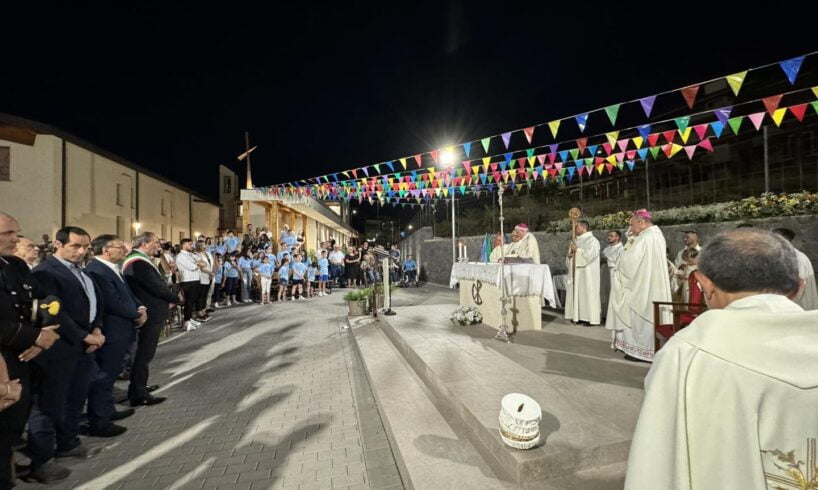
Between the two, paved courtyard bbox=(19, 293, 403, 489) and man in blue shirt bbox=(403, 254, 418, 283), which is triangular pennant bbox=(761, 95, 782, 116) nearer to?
paved courtyard bbox=(19, 293, 403, 489)

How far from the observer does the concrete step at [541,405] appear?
8.53 feet

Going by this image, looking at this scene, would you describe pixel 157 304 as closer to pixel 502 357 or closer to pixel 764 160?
pixel 502 357

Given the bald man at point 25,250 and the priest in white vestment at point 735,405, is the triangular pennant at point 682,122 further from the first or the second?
the bald man at point 25,250

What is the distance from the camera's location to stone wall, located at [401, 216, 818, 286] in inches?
225

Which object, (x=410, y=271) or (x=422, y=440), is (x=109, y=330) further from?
(x=410, y=271)

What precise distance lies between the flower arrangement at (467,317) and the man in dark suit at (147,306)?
172 inches

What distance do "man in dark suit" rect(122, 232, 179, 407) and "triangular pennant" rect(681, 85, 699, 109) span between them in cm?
721

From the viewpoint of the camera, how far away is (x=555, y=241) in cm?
1068

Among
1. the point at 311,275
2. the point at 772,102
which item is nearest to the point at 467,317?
the point at 772,102

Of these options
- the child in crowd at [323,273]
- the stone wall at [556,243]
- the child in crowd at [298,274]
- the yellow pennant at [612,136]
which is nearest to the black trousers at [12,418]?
the yellow pennant at [612,136]

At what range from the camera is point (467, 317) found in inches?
266

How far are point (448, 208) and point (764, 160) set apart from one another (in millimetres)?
11800

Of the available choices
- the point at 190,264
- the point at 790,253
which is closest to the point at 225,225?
the point at 190,264

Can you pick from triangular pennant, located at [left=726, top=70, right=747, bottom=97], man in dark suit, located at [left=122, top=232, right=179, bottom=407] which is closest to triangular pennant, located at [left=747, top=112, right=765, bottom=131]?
triangular pennant, located at [left=726, top=70, right=747, bottom=97]
